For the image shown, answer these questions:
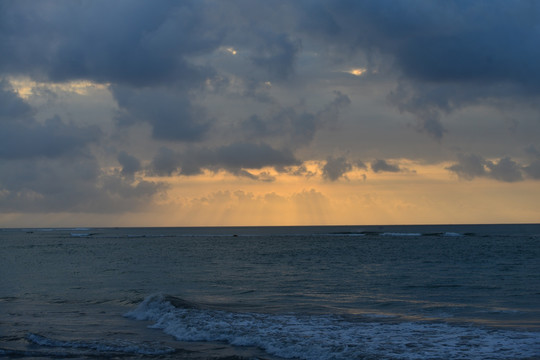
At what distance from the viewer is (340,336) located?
17.6 meters

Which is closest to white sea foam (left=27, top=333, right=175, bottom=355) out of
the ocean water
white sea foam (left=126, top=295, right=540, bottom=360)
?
the ocean water

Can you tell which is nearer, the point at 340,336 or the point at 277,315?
the point at 340,336

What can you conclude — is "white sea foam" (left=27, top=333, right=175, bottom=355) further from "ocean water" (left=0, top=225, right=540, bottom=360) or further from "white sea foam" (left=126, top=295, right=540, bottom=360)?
"white sea foam" (left=126, top=295, right=540, bottom=360)

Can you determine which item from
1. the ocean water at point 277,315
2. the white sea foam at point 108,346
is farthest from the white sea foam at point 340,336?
the white sea foam at point 108,346

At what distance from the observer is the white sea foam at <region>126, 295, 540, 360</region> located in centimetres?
1531

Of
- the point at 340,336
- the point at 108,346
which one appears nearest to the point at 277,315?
the point at 340,336

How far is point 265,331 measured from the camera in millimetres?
18641

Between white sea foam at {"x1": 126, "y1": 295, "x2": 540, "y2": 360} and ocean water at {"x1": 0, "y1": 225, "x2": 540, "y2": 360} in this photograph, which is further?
ocean water at {"x1": 0, "y1": 225, "x2": 540, "y2": 360}

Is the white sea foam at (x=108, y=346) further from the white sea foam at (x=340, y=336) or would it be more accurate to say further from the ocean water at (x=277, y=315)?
the white sea foam at (x=340, y=336)

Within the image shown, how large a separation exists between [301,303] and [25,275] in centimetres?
2828

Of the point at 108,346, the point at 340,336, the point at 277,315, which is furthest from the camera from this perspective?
the point at 277,315

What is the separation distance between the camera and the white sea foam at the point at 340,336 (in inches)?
603

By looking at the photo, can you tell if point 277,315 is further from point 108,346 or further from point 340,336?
point 108,346

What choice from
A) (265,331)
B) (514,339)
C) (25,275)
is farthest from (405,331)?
(25,275)
